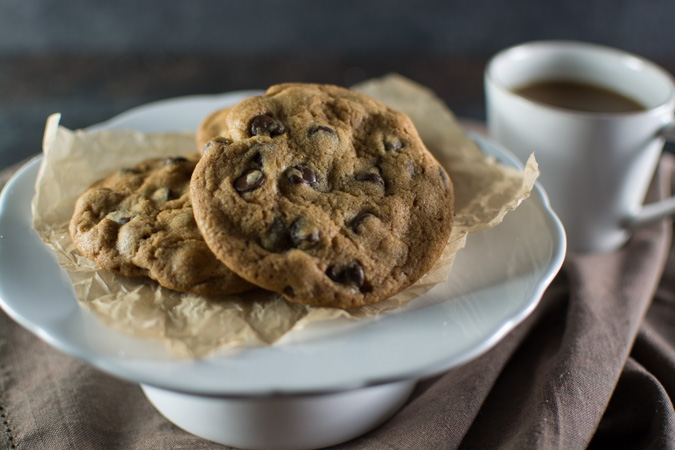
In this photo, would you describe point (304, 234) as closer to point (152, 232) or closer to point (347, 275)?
point (347, 275)

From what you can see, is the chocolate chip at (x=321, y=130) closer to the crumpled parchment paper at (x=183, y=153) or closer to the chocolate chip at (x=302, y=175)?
the chocolate chip at (x=302, y=175)

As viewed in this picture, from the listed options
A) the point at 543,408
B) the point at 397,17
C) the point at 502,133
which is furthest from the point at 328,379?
the point at 397,17

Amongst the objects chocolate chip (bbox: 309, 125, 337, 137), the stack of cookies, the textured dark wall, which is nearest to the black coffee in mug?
the stack of cookies

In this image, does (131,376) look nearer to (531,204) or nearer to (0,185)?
(531,204)

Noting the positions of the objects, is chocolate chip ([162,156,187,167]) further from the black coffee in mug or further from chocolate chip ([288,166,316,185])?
the black coffee in mug

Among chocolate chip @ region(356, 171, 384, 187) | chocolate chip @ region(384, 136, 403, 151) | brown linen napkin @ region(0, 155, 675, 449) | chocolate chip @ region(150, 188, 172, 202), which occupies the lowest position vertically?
brown linen napkin @ region(0, 155, 675, 449)

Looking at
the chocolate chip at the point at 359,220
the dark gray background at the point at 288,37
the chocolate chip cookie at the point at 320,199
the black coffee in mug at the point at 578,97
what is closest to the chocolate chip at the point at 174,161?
the chocolate chip cookie at the point at 320,199
